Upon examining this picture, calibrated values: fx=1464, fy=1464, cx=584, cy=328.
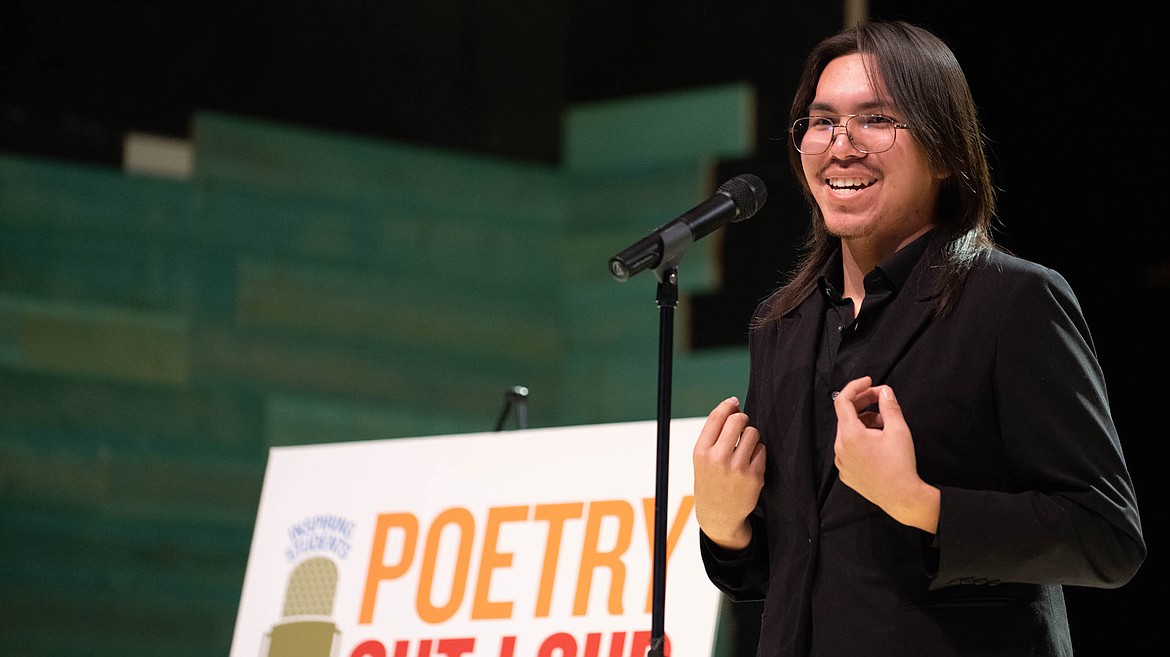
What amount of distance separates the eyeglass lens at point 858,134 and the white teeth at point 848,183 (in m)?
0.04

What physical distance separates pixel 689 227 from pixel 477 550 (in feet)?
4.76

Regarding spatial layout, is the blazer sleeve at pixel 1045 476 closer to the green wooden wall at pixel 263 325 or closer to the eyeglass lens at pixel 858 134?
the eyeglass lens at pixel 858 134

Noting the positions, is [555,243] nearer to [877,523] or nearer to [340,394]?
[340,394]

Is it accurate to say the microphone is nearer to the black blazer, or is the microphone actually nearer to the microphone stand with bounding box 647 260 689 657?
the microphone stand with bounding box 647 260 689 657

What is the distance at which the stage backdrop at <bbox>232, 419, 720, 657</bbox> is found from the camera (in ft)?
9.23

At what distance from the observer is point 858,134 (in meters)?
1.76

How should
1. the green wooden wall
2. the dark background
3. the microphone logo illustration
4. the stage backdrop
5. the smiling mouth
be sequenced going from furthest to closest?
the green wooden wall
the dark background
the microphone logo illustration
the stage backdrop
the smiling mouth

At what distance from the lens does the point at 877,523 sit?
5.34 ft

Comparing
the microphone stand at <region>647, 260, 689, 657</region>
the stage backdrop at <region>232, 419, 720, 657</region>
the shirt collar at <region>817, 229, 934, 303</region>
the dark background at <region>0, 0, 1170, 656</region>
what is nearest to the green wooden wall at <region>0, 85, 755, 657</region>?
the dark background at <region>0, 0, 1170, 656</region>

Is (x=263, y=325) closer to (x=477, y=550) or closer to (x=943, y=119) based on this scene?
(x=477, y=550)

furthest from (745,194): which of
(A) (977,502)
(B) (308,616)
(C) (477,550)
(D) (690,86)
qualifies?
(D) (690,86)

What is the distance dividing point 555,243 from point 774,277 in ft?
3.87

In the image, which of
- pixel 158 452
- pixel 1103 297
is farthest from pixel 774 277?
pixel 158 452

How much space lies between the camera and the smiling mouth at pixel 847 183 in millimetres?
1759
